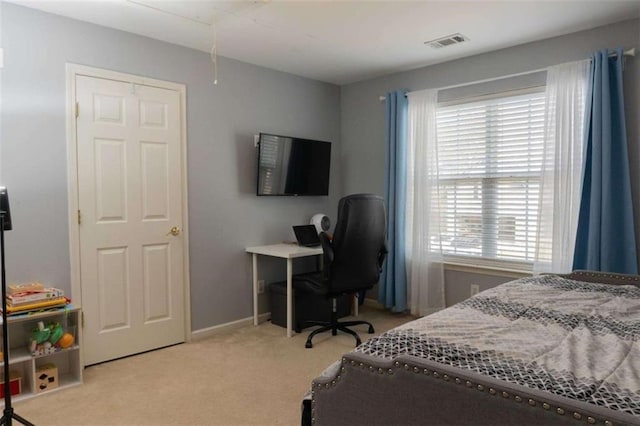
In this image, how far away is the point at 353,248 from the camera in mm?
3301

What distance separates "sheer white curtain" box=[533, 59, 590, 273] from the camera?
319 centimetres

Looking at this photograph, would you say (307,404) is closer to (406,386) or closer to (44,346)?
(406,386)

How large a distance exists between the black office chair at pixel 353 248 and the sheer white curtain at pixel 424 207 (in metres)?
0.70

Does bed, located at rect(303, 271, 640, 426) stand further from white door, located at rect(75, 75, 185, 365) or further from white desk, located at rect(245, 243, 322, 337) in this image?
white door, located at rect(75, 75, 185, 365)

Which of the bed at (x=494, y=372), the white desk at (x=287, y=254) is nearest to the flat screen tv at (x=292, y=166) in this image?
the white desk at (x=287, y=254)

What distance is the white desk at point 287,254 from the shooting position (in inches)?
143

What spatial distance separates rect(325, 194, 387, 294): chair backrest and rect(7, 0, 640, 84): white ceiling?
1.24 metres

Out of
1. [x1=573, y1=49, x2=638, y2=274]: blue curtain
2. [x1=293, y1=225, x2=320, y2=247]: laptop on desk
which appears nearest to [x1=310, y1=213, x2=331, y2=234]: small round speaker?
[x1=293, y1=225, x2=320, y2=247]: laptop on desk

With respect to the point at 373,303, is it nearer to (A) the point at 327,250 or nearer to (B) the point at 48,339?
(A) the point at 327,250

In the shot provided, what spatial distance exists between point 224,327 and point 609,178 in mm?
3193

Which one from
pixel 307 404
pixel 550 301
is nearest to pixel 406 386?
pixel 307 404

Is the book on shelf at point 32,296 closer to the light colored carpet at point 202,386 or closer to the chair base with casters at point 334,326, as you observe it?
the light colored carpet at point 202,386

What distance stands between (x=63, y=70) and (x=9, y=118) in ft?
1.54

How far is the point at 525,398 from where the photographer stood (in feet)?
3.41
